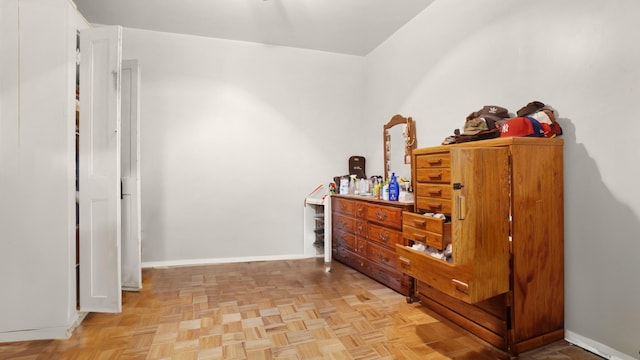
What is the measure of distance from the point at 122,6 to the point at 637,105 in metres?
4.37

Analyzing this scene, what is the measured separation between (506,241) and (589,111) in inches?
37.3

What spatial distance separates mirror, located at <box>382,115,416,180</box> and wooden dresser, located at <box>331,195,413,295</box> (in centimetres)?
66

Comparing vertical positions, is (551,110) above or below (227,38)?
below

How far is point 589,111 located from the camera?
1.97 metres

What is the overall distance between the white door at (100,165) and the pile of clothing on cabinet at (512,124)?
104 inches

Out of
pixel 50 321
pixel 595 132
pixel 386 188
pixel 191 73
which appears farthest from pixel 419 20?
pixel 50 321

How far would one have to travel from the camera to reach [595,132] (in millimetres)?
1945

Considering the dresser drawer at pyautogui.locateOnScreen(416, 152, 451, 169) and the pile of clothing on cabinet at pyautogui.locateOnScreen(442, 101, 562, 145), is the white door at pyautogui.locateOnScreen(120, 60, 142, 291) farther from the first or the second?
the pile of clothing on cabinet at pyautogui.locateOnScreen(442, 101, 562, 145)

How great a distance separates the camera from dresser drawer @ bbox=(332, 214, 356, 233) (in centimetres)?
372

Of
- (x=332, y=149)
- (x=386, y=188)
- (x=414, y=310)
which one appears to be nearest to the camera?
(x=414, y=310)

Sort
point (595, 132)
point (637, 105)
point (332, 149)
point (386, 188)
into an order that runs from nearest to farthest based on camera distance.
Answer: point (637, 105), point (595, 132), point (386, 188), point (332, 149)

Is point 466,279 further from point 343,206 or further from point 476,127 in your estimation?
point 343,206

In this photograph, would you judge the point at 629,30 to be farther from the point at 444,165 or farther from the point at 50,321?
the point at 50,321

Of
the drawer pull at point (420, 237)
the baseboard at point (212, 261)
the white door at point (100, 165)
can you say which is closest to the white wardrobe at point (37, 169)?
the white door at point (100, 165)
